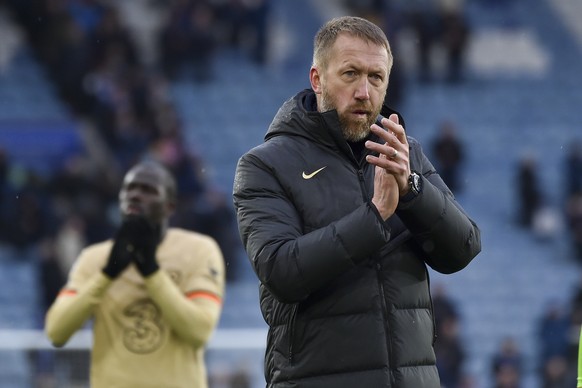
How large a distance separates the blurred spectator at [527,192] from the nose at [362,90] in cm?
1395

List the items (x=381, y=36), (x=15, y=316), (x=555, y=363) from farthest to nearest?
(x=15, y=316)
(x=555, y=363)
(x=381, y=36)

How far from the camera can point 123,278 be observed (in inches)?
227

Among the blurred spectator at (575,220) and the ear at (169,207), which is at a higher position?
the blurred spectator at (575,220)

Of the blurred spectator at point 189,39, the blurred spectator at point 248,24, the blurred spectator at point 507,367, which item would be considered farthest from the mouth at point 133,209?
the blurred spectator at point 248,24

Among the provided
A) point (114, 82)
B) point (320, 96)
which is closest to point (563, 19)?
point (114, 82)

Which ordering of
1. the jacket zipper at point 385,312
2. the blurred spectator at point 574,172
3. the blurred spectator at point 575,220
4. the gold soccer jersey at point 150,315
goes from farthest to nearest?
the blurred spectator at point 574,172 < the blurred spectator at point 575,220 < the gold soccer jersey at point 150,315 < the jacket zipper at point 385,312

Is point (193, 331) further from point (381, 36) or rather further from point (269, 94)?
point (269, 94)

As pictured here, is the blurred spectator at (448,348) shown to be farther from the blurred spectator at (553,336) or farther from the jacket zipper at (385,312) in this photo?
the jacket zipper at (385,312)

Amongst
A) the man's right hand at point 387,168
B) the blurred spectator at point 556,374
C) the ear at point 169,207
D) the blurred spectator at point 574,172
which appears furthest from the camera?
the blurred spectator at point 574,172

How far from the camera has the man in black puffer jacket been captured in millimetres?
3586

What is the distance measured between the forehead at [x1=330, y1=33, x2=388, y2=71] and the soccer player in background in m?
2.01

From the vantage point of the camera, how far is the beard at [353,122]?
3773 millimetres

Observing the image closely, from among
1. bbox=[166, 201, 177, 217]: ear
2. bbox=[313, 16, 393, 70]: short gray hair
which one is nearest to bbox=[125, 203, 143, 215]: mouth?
bbox=[166, 201, 177, 217]: ear

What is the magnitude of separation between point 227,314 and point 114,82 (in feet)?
12.9
